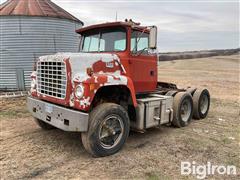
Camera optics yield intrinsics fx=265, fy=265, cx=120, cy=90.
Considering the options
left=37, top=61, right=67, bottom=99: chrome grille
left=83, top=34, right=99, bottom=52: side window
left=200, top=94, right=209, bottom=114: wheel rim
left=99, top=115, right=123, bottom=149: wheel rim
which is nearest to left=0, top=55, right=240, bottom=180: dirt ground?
left=99, top=115, right=123, bottom=149: wheel rim

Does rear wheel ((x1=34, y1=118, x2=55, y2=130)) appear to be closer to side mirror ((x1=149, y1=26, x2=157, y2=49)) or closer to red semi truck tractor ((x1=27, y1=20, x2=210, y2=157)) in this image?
red semi truck tractor ((x1=27, y1=20, x2=210, y2=157))

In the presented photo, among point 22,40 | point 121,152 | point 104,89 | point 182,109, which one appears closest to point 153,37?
point 104,89

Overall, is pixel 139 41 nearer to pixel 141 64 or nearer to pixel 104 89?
pixel 141 64

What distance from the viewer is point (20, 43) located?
12.4 m

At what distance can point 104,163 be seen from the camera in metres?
4.94

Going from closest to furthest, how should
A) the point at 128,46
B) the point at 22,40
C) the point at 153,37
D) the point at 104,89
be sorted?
the point at 104,89 → the point at 153,37 → the point at 128,46 → the point at 22,40

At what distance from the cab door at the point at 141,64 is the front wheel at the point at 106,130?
1.20 metres

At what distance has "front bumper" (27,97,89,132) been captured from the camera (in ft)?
15.8

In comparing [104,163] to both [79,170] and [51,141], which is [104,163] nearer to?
[79,170]

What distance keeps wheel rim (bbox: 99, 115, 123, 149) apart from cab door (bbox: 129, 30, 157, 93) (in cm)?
124

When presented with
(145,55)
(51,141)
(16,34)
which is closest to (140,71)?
(145,55)

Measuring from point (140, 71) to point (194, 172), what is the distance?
2.66 m

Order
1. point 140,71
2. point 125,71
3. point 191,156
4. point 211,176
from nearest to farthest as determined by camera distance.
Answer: point 211,176, point 191,156, point 125,71, point 140,71

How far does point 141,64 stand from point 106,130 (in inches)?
76.7
